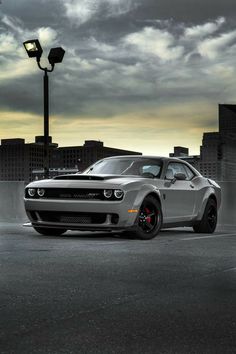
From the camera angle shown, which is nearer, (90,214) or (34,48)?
(90,214)

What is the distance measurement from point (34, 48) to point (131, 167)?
22.9ft

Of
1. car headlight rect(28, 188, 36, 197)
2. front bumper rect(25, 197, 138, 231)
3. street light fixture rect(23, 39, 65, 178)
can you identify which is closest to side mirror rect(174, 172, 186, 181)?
front bumper rect(25, 197, 138, 231)

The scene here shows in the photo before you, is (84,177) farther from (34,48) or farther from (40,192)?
(34,48)

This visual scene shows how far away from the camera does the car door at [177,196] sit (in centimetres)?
1184

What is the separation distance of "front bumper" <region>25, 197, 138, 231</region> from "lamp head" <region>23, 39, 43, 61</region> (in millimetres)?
7601

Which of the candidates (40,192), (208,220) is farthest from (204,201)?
(40,192)

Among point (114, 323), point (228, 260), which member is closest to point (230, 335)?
point (114, 323)

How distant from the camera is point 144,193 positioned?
11047mm

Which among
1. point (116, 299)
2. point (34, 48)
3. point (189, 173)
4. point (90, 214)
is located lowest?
point (116, 299)

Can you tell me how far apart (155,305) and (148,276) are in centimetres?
163

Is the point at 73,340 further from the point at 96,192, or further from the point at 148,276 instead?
the point at 96,192

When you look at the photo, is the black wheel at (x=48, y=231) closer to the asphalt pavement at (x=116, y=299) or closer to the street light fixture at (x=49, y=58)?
the asphalt pavement at (x=116, y=299)

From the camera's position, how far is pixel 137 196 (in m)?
10.9

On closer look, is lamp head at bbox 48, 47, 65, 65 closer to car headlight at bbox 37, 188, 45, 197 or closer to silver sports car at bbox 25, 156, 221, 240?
silver sports car at bbox 25, 156, 221, 240
